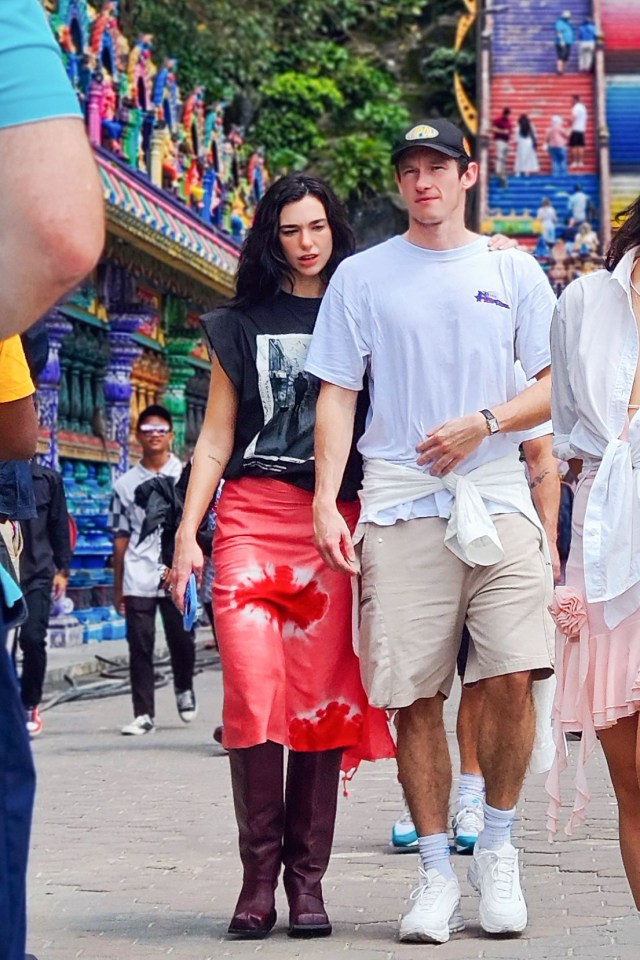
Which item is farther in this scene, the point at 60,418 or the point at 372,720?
the point at 60,418

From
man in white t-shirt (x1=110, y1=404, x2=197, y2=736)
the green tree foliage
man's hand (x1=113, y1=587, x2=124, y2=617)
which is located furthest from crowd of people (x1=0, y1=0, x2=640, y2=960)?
the green tree foliage

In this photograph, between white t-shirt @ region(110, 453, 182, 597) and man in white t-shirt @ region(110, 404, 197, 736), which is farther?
white t-shirt @ region(110, 453, 182, 597)

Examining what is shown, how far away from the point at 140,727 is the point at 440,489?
607cm

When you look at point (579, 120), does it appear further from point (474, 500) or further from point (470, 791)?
point (474, 500)

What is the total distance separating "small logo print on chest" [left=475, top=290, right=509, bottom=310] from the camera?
17.2 ft

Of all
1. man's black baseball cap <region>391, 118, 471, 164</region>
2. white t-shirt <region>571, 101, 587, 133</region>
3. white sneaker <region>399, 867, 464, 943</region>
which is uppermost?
man's black baseball cap <region>391, 118, 471, 164</region>

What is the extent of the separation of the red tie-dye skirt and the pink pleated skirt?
933 mm

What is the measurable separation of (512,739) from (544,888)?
777 mm

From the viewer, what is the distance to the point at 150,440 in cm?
1142

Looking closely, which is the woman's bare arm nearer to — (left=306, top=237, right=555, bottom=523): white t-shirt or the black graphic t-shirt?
the black graphic t-shirt

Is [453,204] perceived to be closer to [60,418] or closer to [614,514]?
[614,514]

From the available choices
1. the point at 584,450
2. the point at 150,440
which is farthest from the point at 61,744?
the point at 584,450

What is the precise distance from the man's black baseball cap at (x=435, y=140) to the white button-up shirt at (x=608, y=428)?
963 millimetres

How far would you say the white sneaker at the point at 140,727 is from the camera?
36.0 ft
